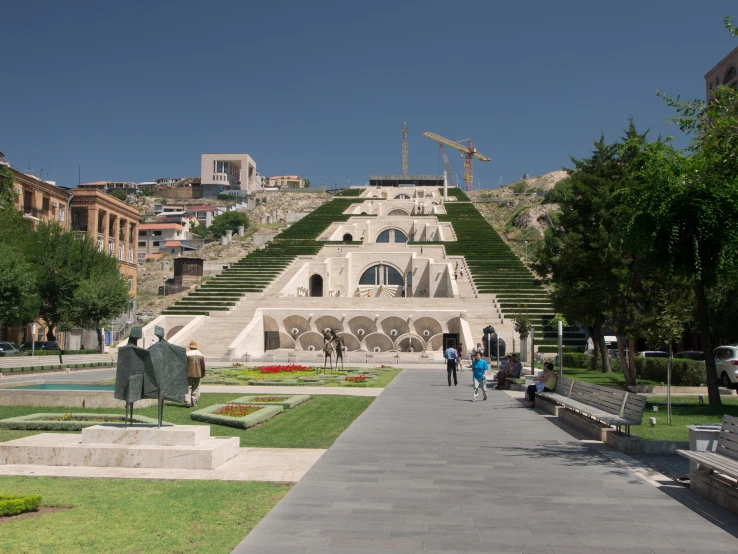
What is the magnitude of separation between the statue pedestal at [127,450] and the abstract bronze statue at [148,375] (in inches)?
14.6

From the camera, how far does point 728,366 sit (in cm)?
2341

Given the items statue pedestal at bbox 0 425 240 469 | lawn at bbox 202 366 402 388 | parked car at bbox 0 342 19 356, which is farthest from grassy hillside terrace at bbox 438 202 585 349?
statue pedestal at bbox 0 425 240 469

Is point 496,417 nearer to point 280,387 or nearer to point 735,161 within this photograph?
point 735,161

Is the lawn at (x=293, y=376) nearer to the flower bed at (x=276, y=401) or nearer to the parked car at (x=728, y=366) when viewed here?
the flower bed at (x=276, y=401)

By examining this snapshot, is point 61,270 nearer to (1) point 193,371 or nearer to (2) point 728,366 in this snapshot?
(1) point 193,371

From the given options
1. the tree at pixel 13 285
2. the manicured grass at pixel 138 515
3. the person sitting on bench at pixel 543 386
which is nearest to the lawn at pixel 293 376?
the person sitting on bench at pixel 543 386

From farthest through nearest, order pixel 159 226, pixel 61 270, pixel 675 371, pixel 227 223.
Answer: pixel 159 226, pixel 227 223, pixel 61 270, pixel 675 371

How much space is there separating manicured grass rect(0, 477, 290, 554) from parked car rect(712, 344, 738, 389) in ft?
65.0

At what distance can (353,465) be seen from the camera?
938cm

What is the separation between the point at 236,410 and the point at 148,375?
5451mm

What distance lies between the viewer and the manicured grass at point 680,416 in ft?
39.7

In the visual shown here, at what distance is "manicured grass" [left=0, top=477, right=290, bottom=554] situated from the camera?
19.3ft

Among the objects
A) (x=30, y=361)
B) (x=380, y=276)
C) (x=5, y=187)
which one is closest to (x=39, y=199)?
(x=5, y=187)

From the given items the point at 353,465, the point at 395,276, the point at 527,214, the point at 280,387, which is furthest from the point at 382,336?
the point at 527,214
